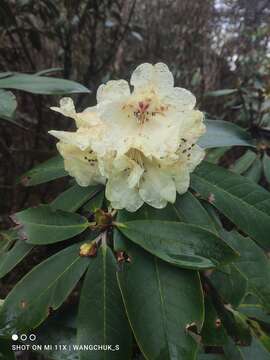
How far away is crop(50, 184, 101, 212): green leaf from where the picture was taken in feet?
2.75

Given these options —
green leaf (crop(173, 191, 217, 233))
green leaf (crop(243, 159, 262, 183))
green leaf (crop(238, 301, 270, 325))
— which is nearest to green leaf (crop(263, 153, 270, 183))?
green leaf (crop(243, 159, 262, 183))

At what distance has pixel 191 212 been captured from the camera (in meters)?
0.77

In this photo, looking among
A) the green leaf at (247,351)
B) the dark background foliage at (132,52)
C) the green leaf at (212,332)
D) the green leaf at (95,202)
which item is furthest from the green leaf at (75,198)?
the dark background foliage at (132,52)

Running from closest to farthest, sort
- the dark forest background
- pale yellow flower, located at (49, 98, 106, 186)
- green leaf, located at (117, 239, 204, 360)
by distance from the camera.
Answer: green leaf, located at (117, 239, 204, 360)
pale yellow flower, located at (49, 98, 106, 186)
the dark forest background

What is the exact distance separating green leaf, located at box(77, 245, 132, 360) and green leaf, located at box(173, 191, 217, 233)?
16 cm

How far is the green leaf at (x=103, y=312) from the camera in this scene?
669 mm

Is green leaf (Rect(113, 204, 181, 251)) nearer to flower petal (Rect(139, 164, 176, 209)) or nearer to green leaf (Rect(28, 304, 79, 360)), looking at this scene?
flower petal (Rect(139, 164, 176, 209))

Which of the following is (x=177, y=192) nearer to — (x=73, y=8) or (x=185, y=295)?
(x=185, y=295)

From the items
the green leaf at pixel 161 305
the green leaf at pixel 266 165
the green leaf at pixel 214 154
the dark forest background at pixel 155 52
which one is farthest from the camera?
the dark forest background at pixel 155 52

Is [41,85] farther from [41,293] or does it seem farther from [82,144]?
[41,293]

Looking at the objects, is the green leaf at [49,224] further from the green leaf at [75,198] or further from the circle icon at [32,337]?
the circle icon at [32,337]

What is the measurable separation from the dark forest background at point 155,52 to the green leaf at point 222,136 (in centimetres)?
103

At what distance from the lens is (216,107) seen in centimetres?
270

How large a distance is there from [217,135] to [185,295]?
424 millimetres
